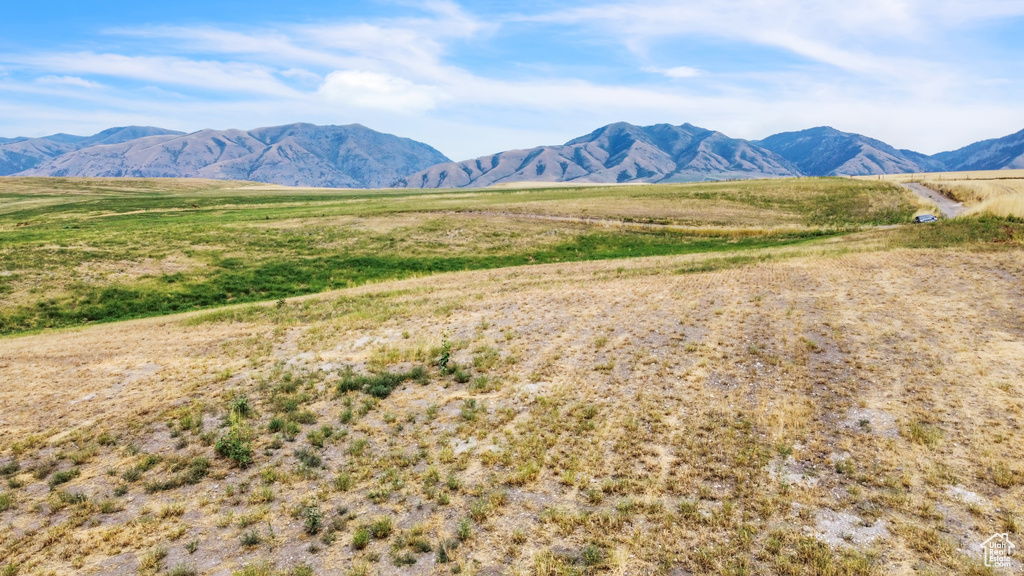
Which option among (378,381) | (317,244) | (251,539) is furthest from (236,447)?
(317,244)

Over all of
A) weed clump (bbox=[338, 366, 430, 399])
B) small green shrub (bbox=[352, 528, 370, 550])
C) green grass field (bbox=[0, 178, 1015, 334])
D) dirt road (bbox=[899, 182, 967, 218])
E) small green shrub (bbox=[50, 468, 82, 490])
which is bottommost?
small green shrub (bbox=[50, 468, 82, 490])

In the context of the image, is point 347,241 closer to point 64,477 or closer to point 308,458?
point 64,477

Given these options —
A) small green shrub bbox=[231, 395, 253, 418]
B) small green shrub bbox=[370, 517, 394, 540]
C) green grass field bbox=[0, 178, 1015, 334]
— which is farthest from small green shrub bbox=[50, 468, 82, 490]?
green grass field bbox=[0, 178, 1015, 334]

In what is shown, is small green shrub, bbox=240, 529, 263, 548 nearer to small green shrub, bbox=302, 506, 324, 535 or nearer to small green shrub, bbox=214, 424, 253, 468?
small green shrub, bbox=302, 506, 324, 535

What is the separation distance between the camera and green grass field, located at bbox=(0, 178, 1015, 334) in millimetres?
37781

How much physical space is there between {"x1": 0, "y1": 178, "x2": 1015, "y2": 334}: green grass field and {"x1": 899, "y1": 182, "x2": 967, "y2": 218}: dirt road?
4.40m

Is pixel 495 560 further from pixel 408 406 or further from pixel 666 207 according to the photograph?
pixel 666 207

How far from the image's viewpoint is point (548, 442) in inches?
472

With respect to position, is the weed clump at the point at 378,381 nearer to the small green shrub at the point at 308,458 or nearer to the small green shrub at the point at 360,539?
the small green shrub at the point at 308,458

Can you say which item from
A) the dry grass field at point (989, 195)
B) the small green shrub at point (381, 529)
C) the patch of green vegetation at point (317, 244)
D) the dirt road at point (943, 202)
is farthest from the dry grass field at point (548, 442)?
the dirt road at point (943, 202)

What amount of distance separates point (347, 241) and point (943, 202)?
91.9 metres

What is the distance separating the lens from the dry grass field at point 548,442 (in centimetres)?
856

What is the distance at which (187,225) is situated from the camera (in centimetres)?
6662

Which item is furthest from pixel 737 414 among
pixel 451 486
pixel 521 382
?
pixel 451 486
